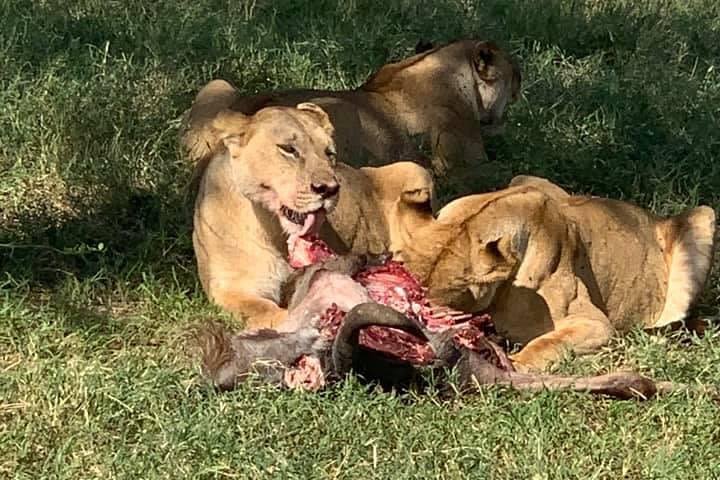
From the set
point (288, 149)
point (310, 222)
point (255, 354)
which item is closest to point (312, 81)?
point (288, 149)

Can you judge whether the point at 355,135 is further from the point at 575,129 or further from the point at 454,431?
the point at 454,431

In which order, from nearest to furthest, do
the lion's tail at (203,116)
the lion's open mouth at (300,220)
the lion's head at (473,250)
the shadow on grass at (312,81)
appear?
the lion's head at (473,250), the lion's open mouth at (300,220), the shadow on grass at (312,81), the lion's tail at (203,116)

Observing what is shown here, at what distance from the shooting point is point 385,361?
15.2 feet

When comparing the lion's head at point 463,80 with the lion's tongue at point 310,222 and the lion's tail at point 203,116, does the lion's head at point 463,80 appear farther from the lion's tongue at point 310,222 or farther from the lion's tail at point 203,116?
the lion's tongue at point 310,222

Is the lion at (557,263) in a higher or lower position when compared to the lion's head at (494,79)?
higher

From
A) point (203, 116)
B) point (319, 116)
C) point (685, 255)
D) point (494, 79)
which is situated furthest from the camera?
point (494, 79)

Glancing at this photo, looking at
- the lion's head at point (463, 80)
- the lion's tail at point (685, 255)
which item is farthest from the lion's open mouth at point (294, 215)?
the lion's head at point (463, 80)

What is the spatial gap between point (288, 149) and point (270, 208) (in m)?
0.22

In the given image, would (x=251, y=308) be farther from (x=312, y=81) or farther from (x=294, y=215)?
(x=312, y=81)

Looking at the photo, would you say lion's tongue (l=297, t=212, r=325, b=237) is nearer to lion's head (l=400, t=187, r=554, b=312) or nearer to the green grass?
lion's head (l=400, t=187, r=554, b=312)

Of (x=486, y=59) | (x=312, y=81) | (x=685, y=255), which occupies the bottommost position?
(x=312, y=81)

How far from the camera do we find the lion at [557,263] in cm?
511

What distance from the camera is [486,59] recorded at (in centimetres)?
783

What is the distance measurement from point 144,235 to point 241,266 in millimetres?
831
